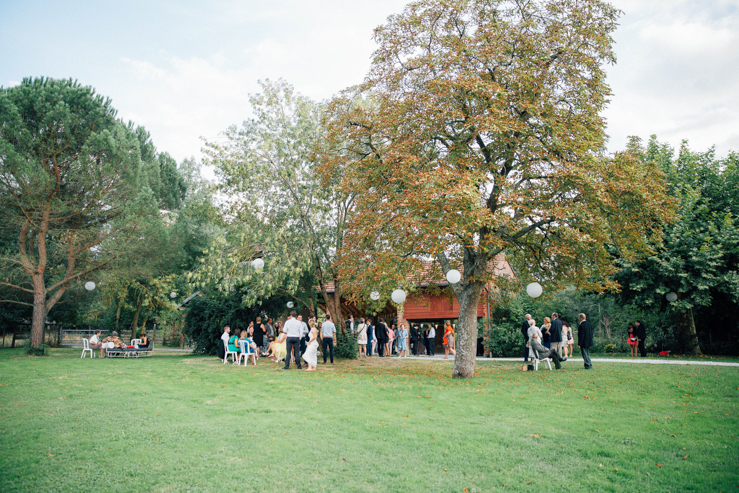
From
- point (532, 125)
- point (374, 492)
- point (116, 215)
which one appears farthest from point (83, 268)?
point (374, 492)

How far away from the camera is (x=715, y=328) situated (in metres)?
22.7

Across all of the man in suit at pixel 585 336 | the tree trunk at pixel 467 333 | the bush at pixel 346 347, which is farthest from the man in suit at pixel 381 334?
the man in suit at pixel 585 336

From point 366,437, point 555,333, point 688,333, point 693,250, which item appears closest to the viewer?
point 366,437

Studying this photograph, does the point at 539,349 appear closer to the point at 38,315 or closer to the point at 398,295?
the point at 398,295

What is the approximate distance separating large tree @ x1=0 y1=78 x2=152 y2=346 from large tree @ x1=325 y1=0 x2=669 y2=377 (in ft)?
39.2

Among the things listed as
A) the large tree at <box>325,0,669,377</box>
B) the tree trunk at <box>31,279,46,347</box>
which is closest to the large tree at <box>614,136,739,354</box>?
the large tree at <box>325,0,669,377</box>

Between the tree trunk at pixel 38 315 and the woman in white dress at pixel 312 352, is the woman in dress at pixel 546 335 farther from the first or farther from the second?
the tree trunk at pixel 38 315

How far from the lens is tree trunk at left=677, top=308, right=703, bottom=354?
67.9ft

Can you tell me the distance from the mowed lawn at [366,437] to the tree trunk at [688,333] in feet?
42.3

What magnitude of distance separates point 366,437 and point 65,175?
19669 millimetres

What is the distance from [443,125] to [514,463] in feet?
30.4

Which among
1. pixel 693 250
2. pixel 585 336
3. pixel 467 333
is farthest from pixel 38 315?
pixel 693 250

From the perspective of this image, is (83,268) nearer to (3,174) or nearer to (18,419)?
(3,174)

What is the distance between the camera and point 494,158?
1262cm
